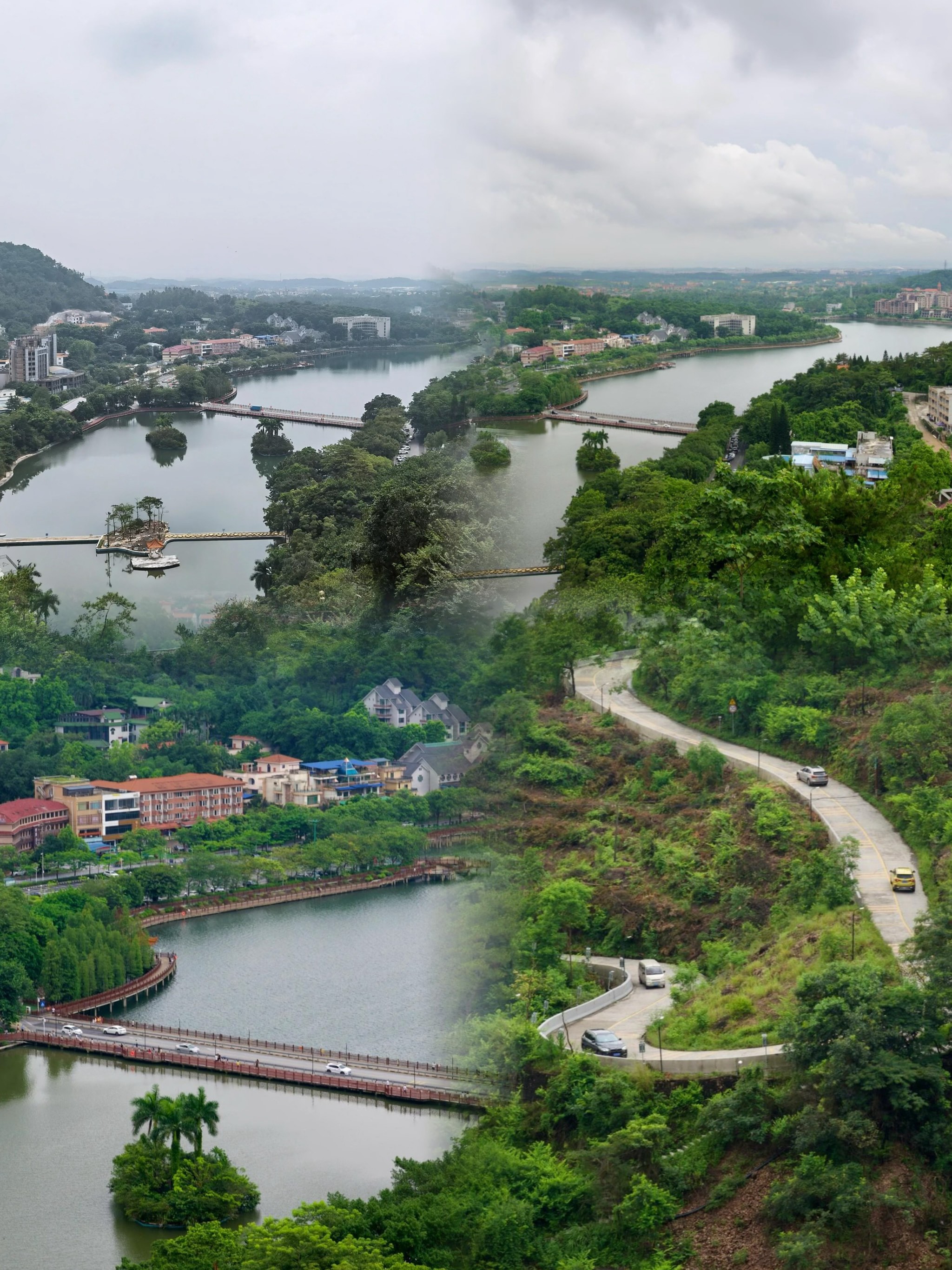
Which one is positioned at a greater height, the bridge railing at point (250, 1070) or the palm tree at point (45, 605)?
the palm tree at point (45, 605)

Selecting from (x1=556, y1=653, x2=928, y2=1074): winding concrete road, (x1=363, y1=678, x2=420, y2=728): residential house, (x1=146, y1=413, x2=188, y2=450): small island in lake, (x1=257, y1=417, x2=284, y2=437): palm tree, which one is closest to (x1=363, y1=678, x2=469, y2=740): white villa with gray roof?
(x1=363, y1=678, x2=420, y2=728): residential house

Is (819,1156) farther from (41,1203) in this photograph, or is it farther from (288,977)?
(288,977)

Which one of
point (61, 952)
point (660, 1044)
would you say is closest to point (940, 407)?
point (61, 952)

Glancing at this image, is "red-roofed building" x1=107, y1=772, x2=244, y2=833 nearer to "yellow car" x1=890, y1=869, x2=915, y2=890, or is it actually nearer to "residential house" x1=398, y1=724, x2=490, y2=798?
"residential house" x1=398, y1=724, x2=490, y2=798

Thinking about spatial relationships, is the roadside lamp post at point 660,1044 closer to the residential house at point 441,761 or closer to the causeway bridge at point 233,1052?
the causeway bridge at point 233,1052

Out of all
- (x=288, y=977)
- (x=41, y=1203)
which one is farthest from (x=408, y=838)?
(x=41, y=1203)

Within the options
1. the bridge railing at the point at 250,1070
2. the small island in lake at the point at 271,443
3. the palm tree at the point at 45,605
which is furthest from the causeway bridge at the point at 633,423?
the bridge railing at the point at 250,1070
